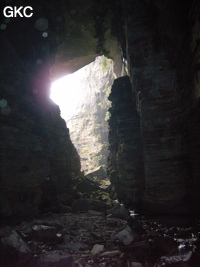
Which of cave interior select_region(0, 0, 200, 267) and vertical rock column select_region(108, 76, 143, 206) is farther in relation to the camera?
vertical rock column select_region(108, 76, 143, 206)

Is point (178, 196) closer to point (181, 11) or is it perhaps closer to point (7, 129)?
Answer: point (181, 11)

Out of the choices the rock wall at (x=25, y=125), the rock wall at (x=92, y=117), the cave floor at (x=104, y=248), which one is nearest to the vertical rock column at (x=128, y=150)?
the cave floor at (x=104, y=248)

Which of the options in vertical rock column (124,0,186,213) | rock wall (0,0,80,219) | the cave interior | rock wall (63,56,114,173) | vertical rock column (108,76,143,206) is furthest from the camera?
rock wall (63,56,114,173)

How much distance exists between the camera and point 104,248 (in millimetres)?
3127

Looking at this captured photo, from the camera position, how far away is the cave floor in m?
2.62

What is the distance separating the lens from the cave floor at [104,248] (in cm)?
262

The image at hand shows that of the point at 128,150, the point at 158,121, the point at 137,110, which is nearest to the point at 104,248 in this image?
the point at 158,121

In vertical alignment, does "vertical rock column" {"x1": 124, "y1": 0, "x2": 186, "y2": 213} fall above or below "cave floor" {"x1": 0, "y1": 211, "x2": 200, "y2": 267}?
above

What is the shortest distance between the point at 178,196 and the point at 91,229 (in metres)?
2.52

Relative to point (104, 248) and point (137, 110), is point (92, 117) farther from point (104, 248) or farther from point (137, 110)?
point (104, 248)

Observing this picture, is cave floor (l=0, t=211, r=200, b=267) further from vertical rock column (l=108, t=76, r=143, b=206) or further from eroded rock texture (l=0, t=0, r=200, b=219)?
vertical rock column (l=108, t=76, r=143, b=206)

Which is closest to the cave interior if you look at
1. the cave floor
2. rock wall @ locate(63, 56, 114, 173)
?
the cave floor

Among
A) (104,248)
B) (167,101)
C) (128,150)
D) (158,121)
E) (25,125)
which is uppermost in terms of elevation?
(167,101)

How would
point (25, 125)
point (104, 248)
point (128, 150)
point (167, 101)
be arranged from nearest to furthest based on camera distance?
point (104, 248) < point (167, 101) < point (25, 125) < point (128, 150)
